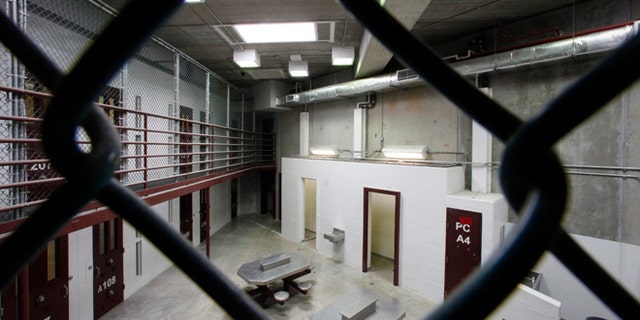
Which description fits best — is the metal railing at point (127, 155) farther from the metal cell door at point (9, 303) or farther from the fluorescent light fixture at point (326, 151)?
the fluorescent light fixture at point (326, 151)

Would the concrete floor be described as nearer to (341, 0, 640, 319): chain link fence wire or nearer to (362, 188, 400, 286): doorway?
(362, 188, 400, 286): doorway

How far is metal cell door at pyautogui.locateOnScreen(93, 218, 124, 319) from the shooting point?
421cm

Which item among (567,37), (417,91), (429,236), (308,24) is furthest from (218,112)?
(567,37)

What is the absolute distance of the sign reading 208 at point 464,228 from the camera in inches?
184

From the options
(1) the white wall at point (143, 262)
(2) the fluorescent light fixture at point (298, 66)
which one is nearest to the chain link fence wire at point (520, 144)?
(1) the white wall at point (143, 262)

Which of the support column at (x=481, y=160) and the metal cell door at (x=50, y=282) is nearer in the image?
the metal cell door at (x=50, y=282)

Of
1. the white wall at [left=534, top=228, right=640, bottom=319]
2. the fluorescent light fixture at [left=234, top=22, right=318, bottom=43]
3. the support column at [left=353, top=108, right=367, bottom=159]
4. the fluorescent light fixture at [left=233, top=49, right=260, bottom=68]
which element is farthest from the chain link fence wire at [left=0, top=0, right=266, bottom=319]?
the support column at [left=353, top=108, right=367, bottom=159]

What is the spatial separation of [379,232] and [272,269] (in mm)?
3301

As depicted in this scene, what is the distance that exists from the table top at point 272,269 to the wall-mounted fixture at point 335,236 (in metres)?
1.16

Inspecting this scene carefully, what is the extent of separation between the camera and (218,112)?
8.41m

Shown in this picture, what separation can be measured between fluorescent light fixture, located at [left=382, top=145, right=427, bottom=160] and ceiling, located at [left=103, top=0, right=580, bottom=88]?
1.94 meters

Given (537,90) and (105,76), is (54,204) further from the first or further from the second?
(537,90)

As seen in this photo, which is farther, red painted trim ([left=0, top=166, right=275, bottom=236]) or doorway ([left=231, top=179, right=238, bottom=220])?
doorway ([left=231, top=179, right=238, bottom=220])

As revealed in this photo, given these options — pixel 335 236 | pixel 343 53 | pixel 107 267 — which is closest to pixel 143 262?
pixel 107 267
